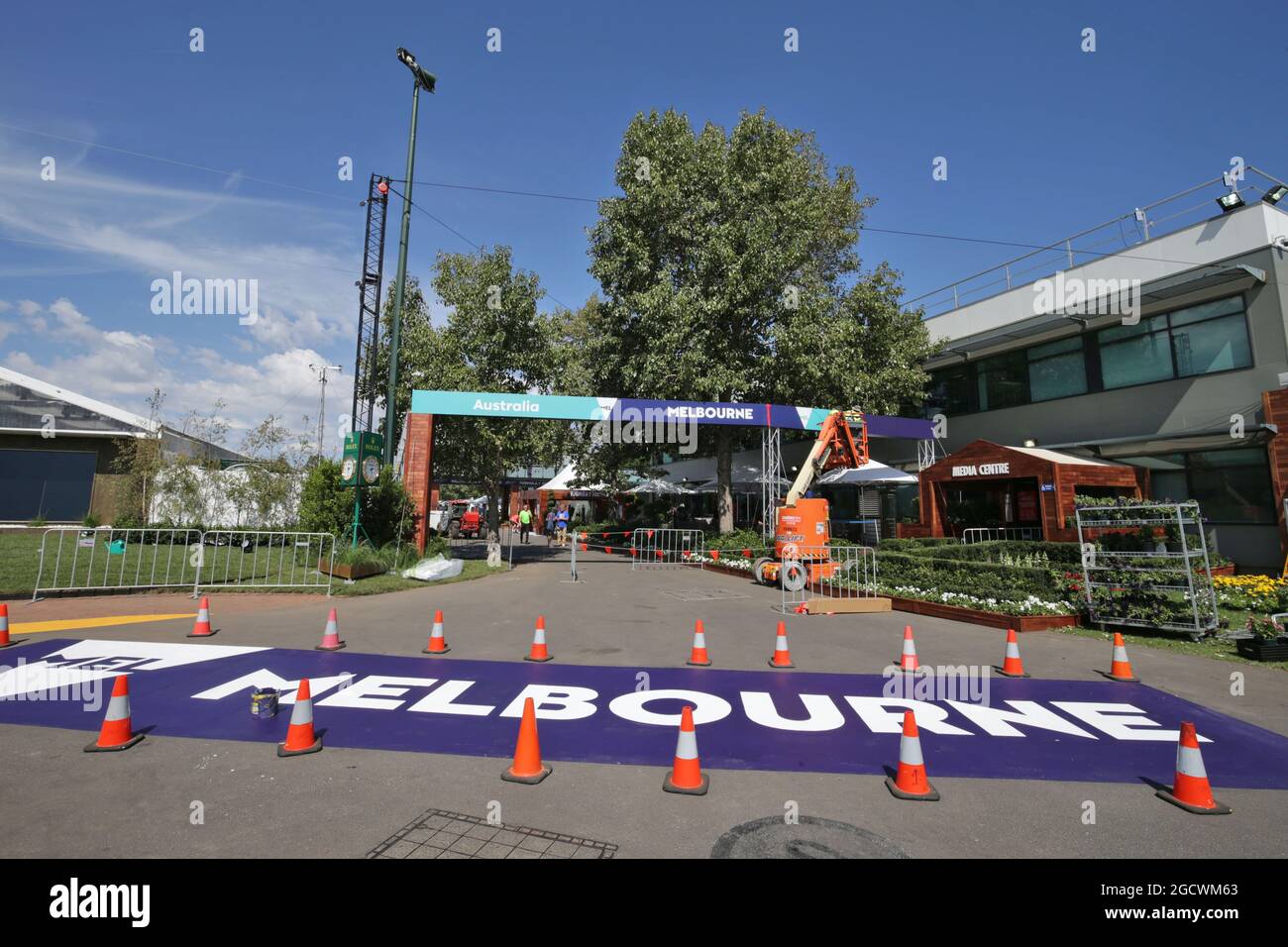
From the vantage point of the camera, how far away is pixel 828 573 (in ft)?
48.5

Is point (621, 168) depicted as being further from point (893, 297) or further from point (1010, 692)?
point (1010, 692)

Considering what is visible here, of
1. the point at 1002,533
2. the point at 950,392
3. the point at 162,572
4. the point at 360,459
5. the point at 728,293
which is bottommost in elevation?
the point at 162,572

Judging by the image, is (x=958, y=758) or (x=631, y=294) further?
(x=631, y=294)

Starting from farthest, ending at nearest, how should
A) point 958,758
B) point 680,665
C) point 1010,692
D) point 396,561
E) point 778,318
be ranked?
point 778,318 < point 396,561 < point 680,665 < point 1010,692 < point 958,758

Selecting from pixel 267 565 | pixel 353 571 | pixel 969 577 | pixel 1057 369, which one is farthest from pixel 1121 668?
pixel 1057 369

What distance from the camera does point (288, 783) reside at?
437cm

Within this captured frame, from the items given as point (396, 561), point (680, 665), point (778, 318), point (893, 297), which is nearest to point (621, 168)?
point (778, 318)

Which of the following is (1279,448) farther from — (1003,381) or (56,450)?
(56,450)

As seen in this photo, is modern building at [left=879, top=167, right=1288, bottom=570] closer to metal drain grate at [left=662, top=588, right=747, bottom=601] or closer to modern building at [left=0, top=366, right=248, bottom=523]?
metal drain grate at [left=662, top=588, right=747, bottom=601]

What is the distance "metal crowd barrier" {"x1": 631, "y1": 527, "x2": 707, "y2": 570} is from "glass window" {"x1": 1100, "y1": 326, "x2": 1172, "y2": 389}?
48.6ft

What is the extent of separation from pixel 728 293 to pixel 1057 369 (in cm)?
1227

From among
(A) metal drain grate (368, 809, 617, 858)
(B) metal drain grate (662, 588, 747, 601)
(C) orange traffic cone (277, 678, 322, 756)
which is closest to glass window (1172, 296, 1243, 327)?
(B) metal drain grate (662, 588, 747, 601)

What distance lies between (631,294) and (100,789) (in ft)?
73.6

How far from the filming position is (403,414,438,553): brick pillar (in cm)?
1903
